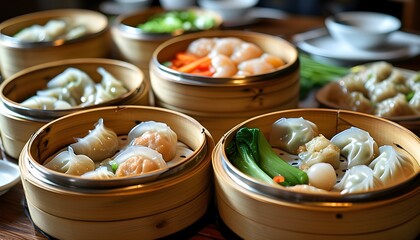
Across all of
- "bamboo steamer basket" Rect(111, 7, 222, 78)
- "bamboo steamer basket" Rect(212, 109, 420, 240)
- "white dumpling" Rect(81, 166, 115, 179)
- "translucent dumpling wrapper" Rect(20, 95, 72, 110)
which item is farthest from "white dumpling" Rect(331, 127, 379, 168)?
"bamboo steamer basket" Rect(111, 7, 222, 78)

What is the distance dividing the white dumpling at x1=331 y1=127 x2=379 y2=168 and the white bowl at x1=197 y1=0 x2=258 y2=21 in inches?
75.6

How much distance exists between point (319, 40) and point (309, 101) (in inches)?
32.0

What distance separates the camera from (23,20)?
3.33 m

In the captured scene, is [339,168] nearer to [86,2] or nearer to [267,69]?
[267,69]

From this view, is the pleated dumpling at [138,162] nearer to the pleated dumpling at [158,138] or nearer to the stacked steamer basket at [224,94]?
the pleated dumpling at [158,138]

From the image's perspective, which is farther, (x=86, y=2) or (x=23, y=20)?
(x=86, y=2)

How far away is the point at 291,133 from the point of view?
200 cm

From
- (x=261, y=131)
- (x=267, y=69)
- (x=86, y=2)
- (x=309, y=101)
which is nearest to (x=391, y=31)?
(x=309, y=101)

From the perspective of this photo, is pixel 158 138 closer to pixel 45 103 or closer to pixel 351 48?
pixel 45 103

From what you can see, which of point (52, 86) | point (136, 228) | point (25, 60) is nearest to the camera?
point (136, 228)

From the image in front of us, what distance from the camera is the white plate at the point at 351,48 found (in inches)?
124

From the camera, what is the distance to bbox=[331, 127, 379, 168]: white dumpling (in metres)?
1.89

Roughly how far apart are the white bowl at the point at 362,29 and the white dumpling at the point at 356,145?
1319 mm

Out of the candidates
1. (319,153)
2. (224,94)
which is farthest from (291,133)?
(224,94)
